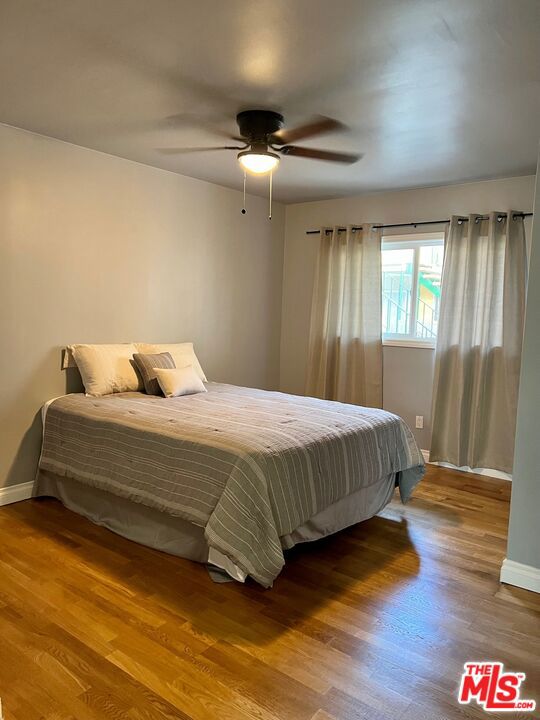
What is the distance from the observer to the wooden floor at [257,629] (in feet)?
5.70

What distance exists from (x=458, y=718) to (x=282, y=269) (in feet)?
14.5

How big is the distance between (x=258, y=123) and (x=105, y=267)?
5.38 feet

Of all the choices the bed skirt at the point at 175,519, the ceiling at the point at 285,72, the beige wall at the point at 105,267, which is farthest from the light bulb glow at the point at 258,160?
the bed skirt at the point at 175,519

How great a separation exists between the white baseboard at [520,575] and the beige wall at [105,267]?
2954 mm

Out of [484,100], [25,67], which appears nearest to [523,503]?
[484,100]

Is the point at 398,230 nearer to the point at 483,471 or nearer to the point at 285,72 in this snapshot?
the point at 483,471

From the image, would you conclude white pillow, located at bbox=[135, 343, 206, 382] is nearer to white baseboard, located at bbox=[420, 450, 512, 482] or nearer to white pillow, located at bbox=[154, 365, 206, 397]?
white pillow, located at bbox=[154, 365, 206, 397]

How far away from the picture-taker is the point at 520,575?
2.55 meters

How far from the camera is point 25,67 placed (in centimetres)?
244

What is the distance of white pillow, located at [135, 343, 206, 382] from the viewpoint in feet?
13.0

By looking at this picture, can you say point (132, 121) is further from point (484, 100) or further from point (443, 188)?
point (443, 188)

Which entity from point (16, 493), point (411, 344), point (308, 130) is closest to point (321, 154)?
point (308, 130)

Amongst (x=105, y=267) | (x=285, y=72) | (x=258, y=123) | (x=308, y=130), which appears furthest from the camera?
(x=105, y=267)

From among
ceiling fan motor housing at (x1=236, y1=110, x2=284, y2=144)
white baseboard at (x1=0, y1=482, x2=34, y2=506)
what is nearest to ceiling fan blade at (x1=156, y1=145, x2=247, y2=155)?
ceiling fan motor housing at (x1=236, y1=110, x2=284, y2=144)
